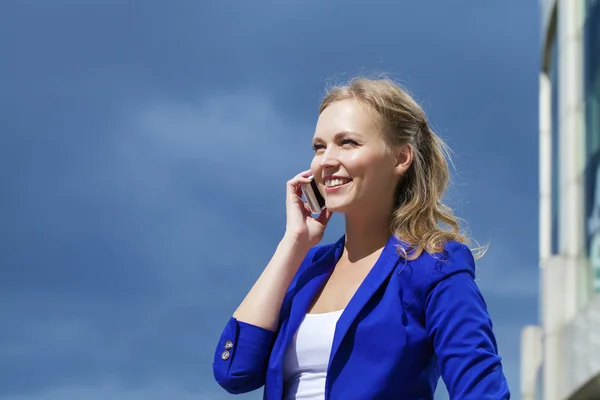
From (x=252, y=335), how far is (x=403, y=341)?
1.79 ft

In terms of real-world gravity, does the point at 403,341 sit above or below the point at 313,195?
below

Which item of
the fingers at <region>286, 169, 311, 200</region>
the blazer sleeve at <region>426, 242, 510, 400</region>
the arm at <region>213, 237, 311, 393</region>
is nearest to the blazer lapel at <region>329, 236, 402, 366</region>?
the blazer sleeve at <region>426, 242, 510, 400</region>

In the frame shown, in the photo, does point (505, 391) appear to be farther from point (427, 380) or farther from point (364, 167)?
point (364, 167)

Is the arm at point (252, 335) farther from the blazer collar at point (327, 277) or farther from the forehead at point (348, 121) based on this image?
the forehead at point (348, 121)

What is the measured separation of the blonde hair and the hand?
28 centimetres

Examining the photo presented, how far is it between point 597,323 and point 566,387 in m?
2.63

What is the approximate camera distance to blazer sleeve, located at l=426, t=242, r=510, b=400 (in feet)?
10.2

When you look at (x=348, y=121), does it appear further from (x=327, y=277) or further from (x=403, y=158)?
(x=327, y=277)

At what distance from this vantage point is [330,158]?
11.6 feet

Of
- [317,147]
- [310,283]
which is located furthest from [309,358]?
[317,147]

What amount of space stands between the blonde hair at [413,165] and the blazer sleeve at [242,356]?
1.78 ft

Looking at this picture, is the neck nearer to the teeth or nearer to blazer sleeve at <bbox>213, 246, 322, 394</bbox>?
the teeth

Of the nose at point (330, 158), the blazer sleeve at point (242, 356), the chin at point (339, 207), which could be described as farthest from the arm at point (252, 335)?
the nose at point (330, 158)

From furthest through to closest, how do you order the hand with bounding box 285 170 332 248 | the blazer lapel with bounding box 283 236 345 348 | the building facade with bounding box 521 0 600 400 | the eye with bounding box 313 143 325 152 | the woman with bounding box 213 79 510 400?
the building facade with bounding box 521 0 600 400 → the hand with bounding box 285 170 332 248 → the eye with bounding box 313 143 325 152 → the blazer lapel with bounding box 283 236 345 348 → the woman with bounding box 213 79 510 400
